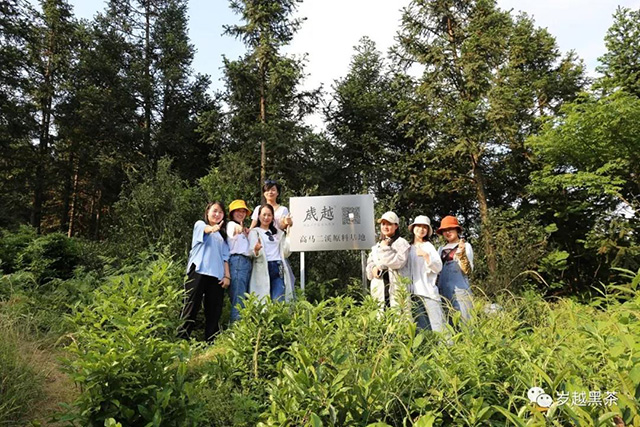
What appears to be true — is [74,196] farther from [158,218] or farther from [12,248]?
[158,218]

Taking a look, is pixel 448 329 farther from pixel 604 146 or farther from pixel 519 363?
pixel 604 146

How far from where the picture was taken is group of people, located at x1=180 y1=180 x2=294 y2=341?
184 inches

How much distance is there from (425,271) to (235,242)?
2.18 metres

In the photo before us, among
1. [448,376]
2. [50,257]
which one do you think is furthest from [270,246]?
[50,257]

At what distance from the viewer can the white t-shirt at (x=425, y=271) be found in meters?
4.20

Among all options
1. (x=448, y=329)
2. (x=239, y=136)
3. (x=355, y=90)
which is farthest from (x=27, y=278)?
(x=355, y=90)

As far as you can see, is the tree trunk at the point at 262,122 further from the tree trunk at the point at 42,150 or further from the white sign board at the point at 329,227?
the tree trunk at the point at 42,150

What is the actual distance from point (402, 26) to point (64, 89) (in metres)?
14.4

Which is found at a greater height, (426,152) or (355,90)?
(355,90)

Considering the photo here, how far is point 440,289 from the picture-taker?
4.59 meters

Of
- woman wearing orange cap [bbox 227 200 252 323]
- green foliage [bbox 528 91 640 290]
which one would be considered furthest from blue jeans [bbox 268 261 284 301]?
green foliage [bbox 528 91 640 290]

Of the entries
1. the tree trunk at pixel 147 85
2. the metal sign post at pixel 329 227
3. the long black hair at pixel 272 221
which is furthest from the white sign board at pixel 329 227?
the tree trunk at pixel 147 85

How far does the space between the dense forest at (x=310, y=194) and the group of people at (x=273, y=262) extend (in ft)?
1.82

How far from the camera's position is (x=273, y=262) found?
17.1ft
